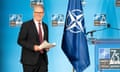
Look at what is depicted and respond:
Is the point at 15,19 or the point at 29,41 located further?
the point at 15,19

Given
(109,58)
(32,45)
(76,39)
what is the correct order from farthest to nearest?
(109,58) < (76,39) < (32,45)

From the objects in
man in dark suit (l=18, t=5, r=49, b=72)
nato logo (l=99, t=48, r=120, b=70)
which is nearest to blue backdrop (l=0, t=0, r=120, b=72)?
nato logo (l=99, t=48, r=120, b=70)

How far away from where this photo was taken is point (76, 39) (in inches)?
162

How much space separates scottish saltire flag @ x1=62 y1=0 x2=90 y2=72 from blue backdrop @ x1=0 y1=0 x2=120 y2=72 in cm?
76

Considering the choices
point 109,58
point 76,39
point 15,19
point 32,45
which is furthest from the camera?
point 15,19

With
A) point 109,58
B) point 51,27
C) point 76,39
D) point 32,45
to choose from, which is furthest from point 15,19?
point 109,58

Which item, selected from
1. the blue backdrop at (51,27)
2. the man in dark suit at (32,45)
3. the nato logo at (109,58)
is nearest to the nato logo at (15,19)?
the blue backdrop at (51,27)

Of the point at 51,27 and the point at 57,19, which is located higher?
the point at 57,19

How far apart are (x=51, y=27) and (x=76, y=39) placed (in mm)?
866

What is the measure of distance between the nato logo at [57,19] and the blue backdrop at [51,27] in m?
0.05

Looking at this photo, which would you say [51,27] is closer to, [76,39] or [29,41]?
[76,39]

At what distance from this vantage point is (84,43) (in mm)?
4145

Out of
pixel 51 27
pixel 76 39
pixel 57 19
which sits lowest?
pixel 76 39

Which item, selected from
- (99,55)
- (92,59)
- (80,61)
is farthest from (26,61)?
(92,59)
